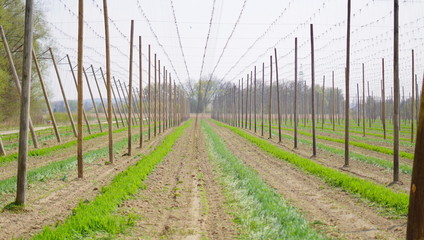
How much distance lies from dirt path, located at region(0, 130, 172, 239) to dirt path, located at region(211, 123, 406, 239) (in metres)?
4.54

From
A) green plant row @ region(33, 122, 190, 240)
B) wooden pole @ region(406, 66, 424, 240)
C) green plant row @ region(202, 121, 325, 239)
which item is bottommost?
green plant row @ region(202, 121, 325, 239)

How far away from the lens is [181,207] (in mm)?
8906

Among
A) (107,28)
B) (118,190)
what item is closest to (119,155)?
(107,28)

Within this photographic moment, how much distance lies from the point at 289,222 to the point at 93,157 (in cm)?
1235

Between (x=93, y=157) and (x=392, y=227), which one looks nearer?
(x=392, y=227)

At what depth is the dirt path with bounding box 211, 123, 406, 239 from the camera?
7.13m

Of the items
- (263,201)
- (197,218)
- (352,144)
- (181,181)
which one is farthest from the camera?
(352,144)

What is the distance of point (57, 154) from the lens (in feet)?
62.7

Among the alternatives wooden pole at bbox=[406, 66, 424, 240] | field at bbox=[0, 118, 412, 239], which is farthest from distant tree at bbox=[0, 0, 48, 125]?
wooden pole at bbox=[406, 66, 424, 240]

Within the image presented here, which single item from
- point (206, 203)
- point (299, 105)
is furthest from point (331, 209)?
point (299, 105)

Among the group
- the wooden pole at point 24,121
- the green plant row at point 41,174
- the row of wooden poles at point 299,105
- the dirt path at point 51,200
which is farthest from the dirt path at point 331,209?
the row of wooden poles at point 299,105

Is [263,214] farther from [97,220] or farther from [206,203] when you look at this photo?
[97,220]

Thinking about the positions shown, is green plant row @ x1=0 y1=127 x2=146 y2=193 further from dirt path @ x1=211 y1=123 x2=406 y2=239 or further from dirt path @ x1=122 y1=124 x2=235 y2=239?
dirt path @ x1=211 y1=123 x2=406 y2=239

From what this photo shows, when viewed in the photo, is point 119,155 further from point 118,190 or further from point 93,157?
point 118,190
